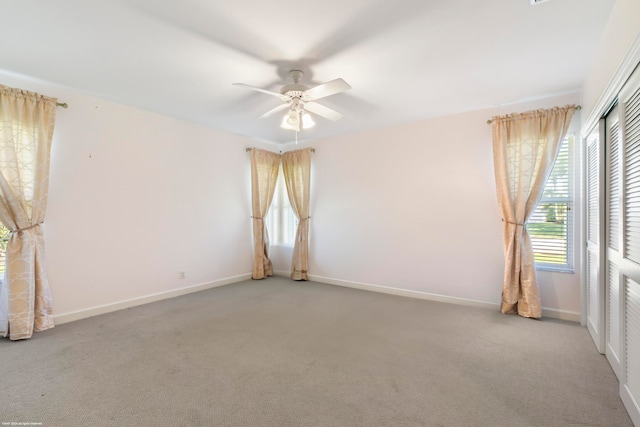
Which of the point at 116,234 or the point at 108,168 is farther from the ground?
the point at 108,168

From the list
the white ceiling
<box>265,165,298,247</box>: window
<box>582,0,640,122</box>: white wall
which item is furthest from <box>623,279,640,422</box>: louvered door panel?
<box>265,165,298,247</box>: window

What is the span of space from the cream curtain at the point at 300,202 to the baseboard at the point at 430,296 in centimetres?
29

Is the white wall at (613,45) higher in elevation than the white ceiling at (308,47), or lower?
lower

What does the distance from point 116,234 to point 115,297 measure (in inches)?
29.6

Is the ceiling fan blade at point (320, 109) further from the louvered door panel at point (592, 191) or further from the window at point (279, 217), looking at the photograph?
the window at point (279, 217)

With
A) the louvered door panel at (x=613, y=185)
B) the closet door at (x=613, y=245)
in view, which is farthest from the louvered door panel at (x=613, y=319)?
the louvered door panel at (x=613, y=185)

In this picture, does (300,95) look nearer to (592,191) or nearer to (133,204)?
(133,204)

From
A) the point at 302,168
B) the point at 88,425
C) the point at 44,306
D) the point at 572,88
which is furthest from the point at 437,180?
the point at 44,306

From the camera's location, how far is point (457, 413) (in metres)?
1.66

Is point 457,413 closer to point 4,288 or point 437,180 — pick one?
point 437,180

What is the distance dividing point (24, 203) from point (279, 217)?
11.4 ft

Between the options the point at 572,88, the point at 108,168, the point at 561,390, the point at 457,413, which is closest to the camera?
the point at 457,413

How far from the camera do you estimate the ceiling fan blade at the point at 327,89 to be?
2.27 m

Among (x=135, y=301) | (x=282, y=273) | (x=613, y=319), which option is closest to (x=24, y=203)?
(x=135, y=301)
